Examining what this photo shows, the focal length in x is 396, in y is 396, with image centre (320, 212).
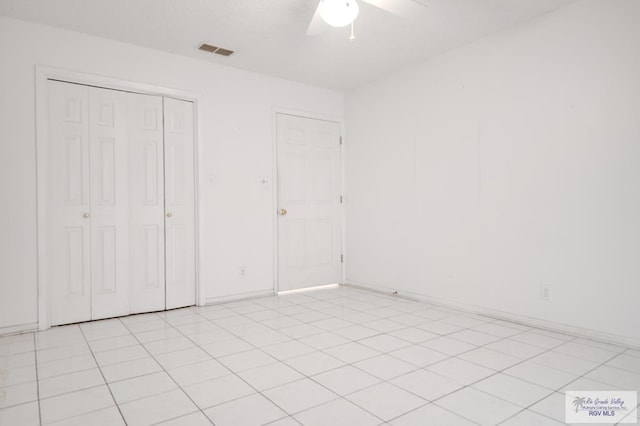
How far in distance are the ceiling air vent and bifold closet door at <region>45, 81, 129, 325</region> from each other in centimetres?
91

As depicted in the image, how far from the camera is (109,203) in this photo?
3.70 metres

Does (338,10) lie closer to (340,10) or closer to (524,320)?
(340,10)

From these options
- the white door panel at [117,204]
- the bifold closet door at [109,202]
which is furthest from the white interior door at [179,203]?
the bifold closet door at [109,202]

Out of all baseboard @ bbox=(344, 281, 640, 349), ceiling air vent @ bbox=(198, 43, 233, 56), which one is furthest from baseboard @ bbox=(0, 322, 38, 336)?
baseboard @ bbox=(344, 281, 640, 349)

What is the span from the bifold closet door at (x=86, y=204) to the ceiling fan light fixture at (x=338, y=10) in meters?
2.43

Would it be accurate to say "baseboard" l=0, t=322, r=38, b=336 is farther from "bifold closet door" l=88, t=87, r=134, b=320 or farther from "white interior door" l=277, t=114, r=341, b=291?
"white interior door" l=277, t=114, r=341, b=291

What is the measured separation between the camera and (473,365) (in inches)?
99.2

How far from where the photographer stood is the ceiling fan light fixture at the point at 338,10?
2.23 meters

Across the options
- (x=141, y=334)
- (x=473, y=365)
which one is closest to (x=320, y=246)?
(x=141, y=334)

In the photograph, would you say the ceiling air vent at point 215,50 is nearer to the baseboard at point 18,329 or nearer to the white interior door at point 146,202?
the white interior door at point 146,202
